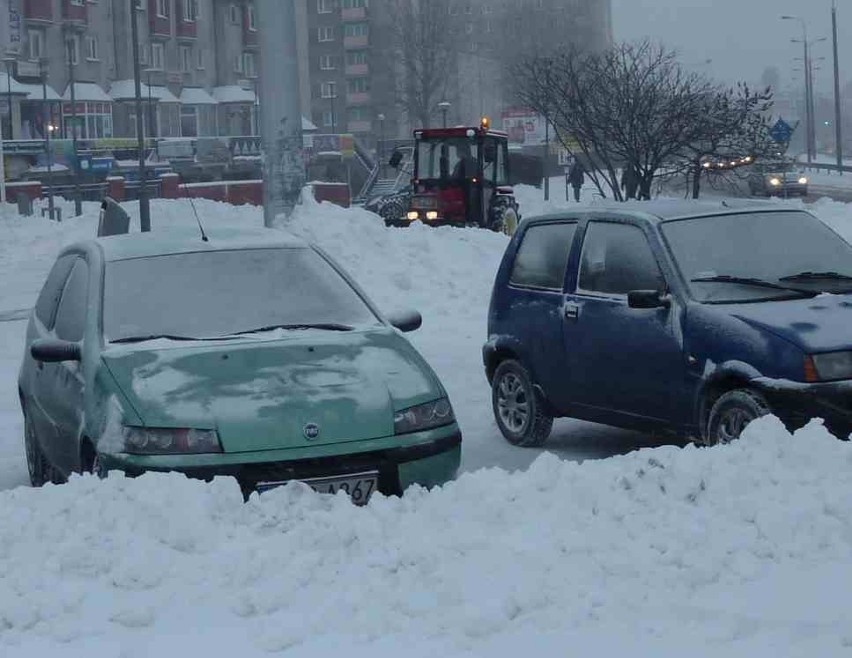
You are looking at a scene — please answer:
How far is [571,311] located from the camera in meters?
9.15

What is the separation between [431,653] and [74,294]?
4.06 m

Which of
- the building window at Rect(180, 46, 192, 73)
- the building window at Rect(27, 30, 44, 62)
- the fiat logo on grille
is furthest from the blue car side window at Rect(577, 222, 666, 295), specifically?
the building window at Rect(180, 46, 192, 73)

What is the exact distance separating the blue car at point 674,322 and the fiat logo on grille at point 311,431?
2.63 metres

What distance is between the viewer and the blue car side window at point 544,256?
9.46m

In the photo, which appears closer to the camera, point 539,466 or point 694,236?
point 539,466

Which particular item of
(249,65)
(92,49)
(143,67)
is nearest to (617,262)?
(92,49)

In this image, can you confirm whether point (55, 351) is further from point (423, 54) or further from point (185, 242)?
point (423, 54)

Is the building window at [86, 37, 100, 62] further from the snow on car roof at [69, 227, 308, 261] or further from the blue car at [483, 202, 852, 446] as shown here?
the snow on car roof at [69, 227, 308, 261]

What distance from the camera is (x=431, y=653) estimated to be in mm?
4301

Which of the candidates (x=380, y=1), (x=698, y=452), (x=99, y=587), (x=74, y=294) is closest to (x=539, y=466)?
(x=698, y=452)

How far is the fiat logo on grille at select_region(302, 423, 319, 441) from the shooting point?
6.18m

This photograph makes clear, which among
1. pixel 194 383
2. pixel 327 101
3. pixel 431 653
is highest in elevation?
pixel 327 101

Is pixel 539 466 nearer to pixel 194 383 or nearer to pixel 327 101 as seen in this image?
pixel 194 383

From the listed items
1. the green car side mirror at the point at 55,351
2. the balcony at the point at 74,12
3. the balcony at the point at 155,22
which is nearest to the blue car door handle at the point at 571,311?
the green car side mirror at the point at 55,351
